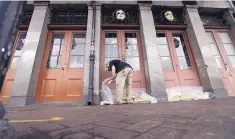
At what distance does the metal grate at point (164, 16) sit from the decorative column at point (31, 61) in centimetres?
497

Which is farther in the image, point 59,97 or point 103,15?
point 103,15

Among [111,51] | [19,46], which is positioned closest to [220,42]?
[111,51]

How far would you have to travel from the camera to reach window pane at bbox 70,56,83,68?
6.13 metres

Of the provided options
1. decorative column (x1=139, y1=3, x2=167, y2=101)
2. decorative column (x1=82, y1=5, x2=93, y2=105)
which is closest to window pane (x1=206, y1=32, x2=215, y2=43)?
decorative column (x1=139, y1=3, x2=167, y2=101)

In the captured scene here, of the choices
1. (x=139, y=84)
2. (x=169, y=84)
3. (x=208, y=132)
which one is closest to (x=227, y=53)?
(x=169, y=84)

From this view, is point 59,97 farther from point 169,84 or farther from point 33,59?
point 169,84

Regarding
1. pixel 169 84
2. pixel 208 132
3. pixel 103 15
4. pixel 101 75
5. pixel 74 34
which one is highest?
pixel 103 15

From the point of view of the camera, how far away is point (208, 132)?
1082 mm

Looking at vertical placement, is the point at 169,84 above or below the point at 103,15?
below

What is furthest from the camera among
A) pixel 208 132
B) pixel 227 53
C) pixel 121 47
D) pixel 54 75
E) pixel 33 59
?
pixel 227 53

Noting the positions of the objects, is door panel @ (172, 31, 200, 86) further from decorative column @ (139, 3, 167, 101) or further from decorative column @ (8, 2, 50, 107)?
decorative column @ (8, 2, 50, 107)

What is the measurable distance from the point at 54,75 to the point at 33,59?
934 mm

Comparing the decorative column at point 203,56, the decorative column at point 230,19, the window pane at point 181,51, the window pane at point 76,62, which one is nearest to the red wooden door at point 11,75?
the window pane at point 76,62

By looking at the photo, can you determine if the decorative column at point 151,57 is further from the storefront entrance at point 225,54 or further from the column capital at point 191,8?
the storefront entrance at point 225,54
